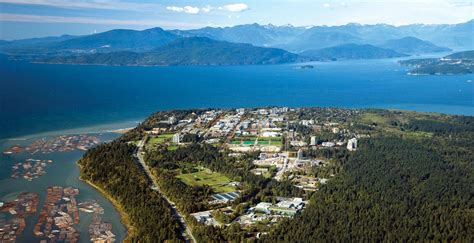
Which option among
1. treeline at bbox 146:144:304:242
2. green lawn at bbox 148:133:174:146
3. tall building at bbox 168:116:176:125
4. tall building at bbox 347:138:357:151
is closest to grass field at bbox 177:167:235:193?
treeline at bbox 146:144:304:242

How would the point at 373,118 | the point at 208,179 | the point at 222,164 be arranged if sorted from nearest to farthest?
the point at 208,179 < the point at 222,164 < the point at 373,118

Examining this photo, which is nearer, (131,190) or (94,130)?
(131,190)

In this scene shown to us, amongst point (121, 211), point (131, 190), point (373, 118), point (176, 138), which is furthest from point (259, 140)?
point (121, 211)

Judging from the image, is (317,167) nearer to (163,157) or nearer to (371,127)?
(163,157)

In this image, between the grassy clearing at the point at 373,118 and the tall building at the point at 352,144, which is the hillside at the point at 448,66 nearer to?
the grassy clearing at the point at 373,118

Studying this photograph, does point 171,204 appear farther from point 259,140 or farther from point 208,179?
point 259,140

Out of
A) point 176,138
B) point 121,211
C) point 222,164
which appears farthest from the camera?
point 176,138

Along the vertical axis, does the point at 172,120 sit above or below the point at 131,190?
above
